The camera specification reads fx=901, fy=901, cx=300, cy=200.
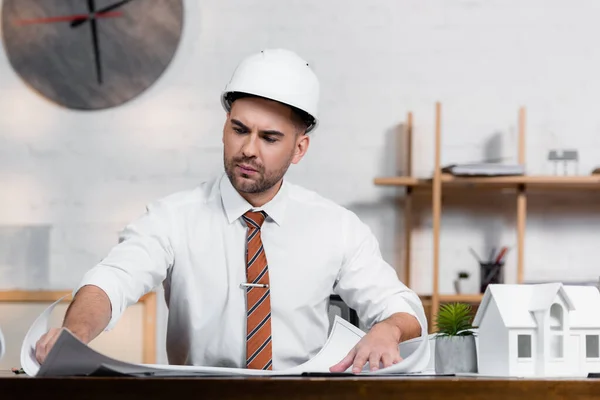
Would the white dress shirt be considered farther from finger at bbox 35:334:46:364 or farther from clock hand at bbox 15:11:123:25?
clock hand at bbox 15:11:123:25

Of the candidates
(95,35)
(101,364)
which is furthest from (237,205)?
(95,35)

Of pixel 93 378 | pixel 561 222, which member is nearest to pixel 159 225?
pixel 93 378

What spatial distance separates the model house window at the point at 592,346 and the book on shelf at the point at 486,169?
194 centimetres

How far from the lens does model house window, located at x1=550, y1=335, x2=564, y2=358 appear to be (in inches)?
53.4

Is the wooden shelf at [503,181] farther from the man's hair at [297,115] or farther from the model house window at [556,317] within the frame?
the model house window at [556,317]

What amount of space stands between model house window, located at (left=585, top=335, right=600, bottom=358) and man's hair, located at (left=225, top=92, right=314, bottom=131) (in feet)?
2.96

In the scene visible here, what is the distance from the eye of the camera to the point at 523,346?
53.2 inches

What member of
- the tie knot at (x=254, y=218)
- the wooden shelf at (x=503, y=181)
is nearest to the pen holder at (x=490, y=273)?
the wooden shelf at (x=503, y=181)

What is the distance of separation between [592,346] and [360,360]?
36cm

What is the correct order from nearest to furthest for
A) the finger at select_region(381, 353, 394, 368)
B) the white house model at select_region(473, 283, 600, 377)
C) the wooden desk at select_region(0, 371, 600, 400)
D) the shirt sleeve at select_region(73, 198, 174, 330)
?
the wooden desk at select_region(0, 371, 600, 400) < the white house model at select_region(473, 283, 600, 377) < the finger at select_region(381, 353, 394, 368) < the shirt sleeve at select_region(73, 198, 174, 330)

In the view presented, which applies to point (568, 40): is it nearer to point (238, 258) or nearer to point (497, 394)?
point (238, 258)

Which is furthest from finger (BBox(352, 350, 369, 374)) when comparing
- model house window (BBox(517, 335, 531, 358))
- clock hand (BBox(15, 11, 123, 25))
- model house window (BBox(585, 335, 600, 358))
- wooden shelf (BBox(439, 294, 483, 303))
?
clock hand (BBox(15, 11, 123, 25))

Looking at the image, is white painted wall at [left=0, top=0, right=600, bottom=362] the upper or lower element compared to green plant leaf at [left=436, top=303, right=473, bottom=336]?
upper

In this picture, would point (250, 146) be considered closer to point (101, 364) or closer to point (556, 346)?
point (556, 346)
